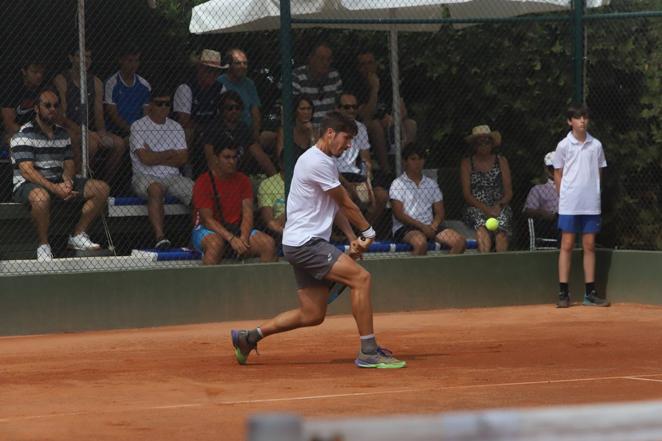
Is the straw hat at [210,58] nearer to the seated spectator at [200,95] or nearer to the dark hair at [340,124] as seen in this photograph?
the seated spectator at [200,95]

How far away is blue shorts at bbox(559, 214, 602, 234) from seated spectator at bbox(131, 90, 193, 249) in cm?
364

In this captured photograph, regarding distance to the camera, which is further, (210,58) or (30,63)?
(210,58)

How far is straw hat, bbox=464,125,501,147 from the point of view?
1384cm

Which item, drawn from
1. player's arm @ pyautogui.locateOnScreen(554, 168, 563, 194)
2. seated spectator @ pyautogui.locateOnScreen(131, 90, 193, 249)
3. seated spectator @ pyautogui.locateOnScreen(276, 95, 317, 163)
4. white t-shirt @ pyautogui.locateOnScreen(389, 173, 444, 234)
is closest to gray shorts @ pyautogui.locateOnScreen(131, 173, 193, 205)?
seated spectator @ pyautogui.locateOnScreen(131, 90, 193, 249)

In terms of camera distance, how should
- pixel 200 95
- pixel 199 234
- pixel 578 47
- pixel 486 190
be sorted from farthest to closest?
1. pixel 486 190
2. pixel 578 47
3. pixel 200 95
4. pixel 199 234

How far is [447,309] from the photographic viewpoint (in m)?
13.2

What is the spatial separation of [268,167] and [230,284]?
1.31m

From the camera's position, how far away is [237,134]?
13.0 metres

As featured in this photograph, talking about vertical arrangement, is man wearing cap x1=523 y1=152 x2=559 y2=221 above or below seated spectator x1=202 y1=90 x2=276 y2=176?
below

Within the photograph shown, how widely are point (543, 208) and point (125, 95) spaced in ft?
14.7

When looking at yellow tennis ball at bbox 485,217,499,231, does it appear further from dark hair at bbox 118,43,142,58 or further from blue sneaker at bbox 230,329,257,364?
blue sneaker at bbox 230,329,257,364

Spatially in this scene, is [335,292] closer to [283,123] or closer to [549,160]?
[283,123]

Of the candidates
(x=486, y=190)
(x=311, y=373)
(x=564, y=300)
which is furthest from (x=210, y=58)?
(x=311, y=373)

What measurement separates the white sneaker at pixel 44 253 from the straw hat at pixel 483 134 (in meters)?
4.62
